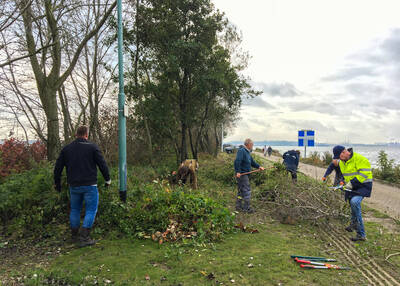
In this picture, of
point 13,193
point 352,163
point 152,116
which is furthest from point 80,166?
point 152,116

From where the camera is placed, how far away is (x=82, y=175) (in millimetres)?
4926

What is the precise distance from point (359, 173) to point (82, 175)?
221 inches

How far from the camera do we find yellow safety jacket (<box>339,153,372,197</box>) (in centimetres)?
563

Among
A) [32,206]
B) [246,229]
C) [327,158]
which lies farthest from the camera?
[327,158]

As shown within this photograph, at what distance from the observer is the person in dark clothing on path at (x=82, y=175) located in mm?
4938

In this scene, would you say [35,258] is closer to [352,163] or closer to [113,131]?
[352,163]

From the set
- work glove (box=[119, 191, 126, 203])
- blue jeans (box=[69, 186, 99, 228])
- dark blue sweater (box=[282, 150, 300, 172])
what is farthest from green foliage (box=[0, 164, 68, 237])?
dark blue sweater (box=[282, 150, 300, 172])

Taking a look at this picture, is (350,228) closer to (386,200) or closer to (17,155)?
(386,200)

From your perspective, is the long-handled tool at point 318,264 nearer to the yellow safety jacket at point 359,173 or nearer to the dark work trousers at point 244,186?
the yellow safety jacket at point 359,173

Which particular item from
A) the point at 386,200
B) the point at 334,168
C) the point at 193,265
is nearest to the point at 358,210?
the point at 334,168

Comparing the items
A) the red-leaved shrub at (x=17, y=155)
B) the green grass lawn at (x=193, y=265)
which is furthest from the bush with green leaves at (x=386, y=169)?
the red-leaved shrub at (x=17, y=155)

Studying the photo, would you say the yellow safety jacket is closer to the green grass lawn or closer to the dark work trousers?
the green grass lawn

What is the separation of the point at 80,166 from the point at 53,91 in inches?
221

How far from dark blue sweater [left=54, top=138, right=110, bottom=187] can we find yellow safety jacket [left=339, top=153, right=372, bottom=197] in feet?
17.2
